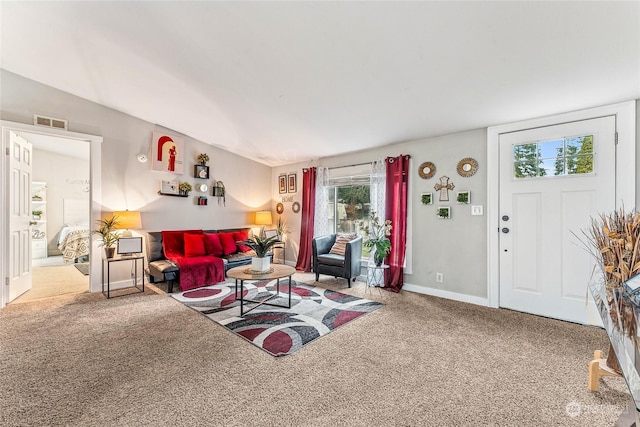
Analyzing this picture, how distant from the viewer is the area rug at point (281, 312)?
251 cm

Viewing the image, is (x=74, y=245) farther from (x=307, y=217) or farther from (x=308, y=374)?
(x=308, y=374)

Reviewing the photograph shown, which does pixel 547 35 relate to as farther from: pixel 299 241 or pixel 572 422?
pixel 299 241

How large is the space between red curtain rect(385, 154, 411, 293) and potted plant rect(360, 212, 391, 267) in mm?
112

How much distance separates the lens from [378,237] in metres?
4.33

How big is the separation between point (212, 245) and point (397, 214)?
3.05 metres

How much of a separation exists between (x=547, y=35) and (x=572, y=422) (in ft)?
7.87

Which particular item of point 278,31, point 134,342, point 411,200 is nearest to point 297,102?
point 278,31

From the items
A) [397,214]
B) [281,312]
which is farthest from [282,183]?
[281,312]

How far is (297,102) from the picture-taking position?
10.7ft

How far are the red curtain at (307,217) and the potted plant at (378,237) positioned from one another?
1.19 metres

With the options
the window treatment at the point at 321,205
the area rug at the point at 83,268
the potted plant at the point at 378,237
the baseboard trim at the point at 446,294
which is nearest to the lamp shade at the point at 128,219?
the area rug at the point at 83,268

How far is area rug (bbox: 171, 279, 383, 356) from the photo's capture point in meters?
2.51

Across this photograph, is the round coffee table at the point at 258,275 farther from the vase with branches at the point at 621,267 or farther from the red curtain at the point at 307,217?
the vase with branches at the point at 621,267

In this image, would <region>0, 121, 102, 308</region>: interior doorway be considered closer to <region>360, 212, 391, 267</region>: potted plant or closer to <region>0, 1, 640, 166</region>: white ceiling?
<region>0, 1, 640, 166</region>: white ceiling
